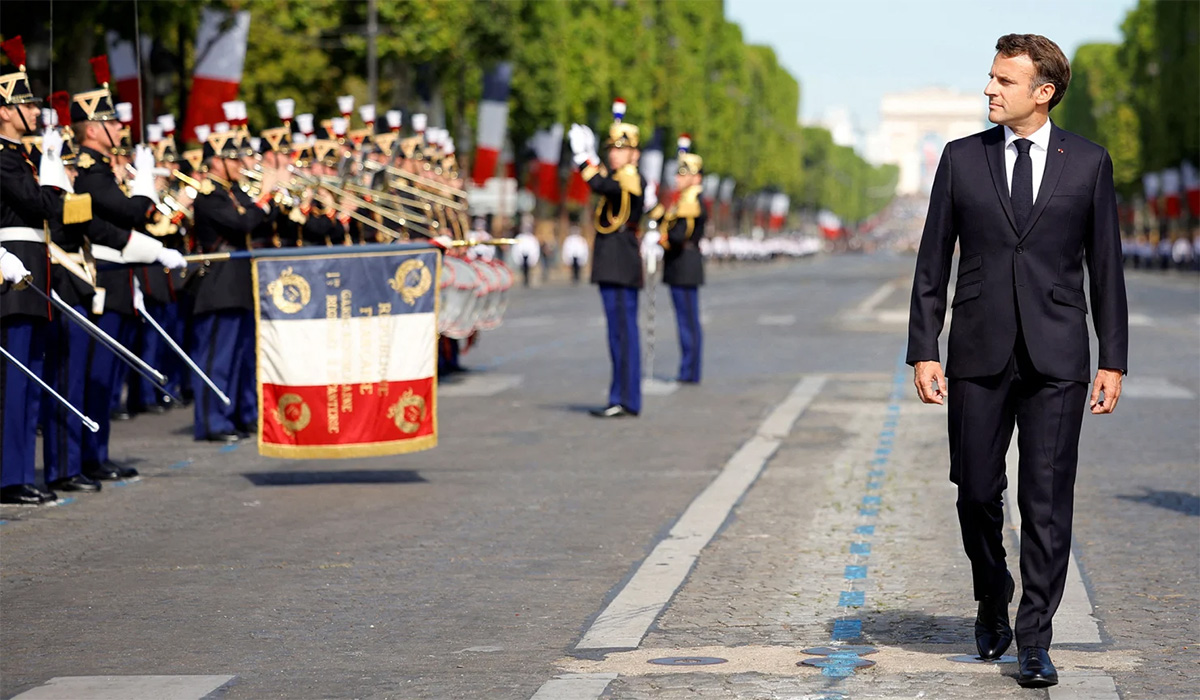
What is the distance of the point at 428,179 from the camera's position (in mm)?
18891

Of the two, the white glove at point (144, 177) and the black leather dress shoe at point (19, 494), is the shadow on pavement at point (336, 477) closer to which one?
the black leather dress shoe at point (19, 494)

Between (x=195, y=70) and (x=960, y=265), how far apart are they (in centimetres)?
2250

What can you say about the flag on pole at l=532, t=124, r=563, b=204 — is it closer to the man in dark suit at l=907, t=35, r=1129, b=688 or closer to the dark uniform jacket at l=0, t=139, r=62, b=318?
the dark uniform jacket at l=0, t=139, r=62, b=318

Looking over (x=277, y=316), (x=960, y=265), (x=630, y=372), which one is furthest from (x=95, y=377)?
(x=960, y=265)

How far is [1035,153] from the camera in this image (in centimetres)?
704

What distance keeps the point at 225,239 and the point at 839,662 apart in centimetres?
886

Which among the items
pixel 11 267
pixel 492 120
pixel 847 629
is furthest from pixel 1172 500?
pixel 492 120

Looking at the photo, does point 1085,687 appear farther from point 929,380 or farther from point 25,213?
point 25,213

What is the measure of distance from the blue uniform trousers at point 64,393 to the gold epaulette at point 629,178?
5.34 m

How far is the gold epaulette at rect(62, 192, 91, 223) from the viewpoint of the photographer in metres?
11.6

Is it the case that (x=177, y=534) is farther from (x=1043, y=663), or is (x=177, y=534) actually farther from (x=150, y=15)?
(x=150, y=15)

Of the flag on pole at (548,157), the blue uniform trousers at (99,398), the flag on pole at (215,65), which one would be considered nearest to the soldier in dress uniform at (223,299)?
the blue uniform trousers at (99,398)

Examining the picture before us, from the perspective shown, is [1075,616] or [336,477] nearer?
[1075,616]

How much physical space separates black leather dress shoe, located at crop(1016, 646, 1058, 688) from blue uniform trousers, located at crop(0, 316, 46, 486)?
20.8ft
